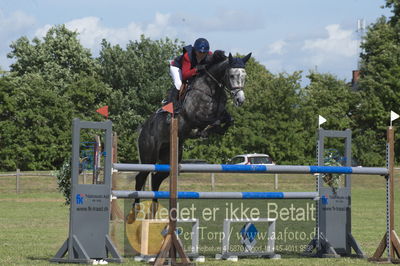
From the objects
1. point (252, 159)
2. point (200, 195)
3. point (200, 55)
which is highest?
point (200, 55)

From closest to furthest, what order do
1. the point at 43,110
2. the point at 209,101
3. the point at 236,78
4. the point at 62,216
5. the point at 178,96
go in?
the point at 236,78
the point at 209,101
the point at 178,96
the point at 62,216
the point at 43,110

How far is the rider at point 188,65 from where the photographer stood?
824cm

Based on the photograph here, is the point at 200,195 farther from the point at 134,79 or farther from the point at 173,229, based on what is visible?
the point at 134,79

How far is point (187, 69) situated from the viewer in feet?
27.3

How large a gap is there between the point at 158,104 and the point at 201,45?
3680cm

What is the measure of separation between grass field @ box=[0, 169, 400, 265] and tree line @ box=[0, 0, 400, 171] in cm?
609

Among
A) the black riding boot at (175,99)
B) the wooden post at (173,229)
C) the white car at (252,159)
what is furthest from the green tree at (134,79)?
the wooden post at (173,229)

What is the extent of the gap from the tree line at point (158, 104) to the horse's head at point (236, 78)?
92.7 ft

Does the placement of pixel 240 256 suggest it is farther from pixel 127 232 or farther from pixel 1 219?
pixel 1 219

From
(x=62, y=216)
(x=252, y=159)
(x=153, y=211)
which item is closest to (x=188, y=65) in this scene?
(x=153, y=211)

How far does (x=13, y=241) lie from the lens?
950cm

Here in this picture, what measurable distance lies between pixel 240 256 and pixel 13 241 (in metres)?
3.38

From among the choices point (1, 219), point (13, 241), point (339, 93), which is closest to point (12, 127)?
point (339, 93)

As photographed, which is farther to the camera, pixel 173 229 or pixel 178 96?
pixel 178 96
